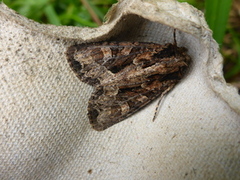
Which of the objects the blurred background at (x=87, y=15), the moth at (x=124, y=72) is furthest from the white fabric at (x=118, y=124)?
the blurred background at (x=87, y=15)

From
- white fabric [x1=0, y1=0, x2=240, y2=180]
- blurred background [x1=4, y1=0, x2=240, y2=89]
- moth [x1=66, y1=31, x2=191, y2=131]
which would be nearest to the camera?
white fabric [x1=0, y1=0, x2=240, y2=180]

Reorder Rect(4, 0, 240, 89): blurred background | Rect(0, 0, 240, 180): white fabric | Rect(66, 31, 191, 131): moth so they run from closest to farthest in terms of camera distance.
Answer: Rect(0, 0, 240, 180): white fabric
Rect(66, 31, 191, 131): moth
Rect(4, 0, 240, 89): blurred background

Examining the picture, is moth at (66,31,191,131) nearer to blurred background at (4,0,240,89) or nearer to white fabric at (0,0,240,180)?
white fabric at (0,0,240,180)

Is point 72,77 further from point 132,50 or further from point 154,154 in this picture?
point 154,154

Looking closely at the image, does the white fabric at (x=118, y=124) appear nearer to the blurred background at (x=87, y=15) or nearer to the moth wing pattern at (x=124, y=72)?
the moth wing pattern at (x=124, y=72)

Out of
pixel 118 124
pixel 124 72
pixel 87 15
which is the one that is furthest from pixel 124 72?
pixel 87 15

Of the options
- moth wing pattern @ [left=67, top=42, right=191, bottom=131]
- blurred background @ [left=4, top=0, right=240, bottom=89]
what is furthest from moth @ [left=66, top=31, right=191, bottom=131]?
blurred background @ [left=4, top=0, right=240, bottom=89]

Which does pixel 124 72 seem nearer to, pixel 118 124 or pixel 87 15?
pixel 118 124
